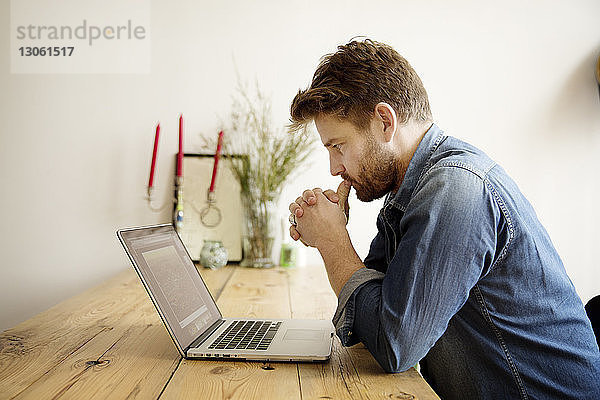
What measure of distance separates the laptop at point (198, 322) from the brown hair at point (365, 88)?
41cm

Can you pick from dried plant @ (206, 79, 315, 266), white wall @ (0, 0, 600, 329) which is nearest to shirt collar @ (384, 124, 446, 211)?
dried plant @ (206, 79, 315, 266)

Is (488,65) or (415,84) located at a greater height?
(488,65)

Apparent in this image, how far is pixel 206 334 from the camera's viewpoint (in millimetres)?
1121

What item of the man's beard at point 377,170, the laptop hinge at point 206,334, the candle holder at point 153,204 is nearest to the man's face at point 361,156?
the man's beard at point 377,170

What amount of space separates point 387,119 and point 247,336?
0.49 meters

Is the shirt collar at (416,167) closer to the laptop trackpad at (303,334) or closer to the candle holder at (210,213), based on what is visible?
the laptop trackpad at (303,334)

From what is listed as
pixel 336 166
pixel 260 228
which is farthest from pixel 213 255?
pixel 336 166

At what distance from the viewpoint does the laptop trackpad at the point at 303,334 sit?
43.5 inches

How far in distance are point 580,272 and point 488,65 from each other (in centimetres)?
90

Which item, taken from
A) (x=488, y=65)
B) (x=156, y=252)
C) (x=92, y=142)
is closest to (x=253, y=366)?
(x=156, y=252)

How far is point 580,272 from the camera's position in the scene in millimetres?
2336

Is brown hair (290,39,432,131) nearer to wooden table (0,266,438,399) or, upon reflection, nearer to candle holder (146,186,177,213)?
wooden table (0,266,438,399)

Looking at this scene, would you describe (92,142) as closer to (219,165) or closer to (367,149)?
(219,165)

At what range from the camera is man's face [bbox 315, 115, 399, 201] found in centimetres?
116
